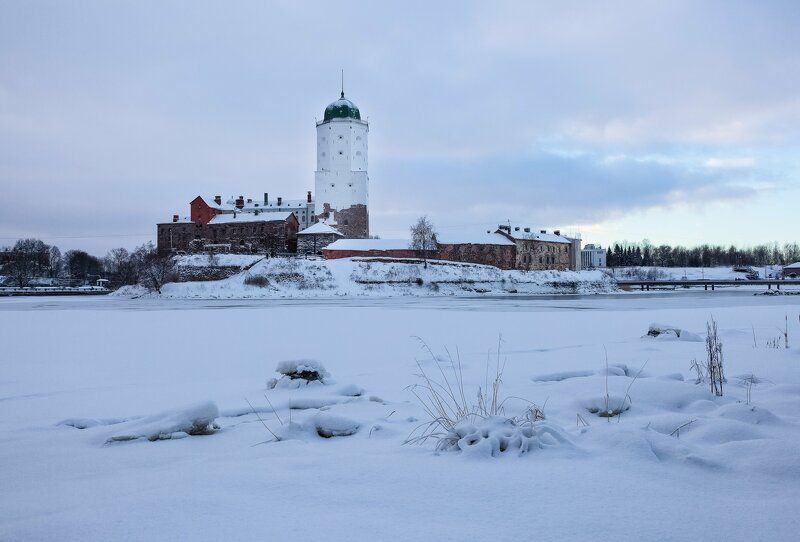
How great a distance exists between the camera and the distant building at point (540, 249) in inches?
3189

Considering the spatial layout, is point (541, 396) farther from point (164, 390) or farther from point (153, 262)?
point (153, 262)

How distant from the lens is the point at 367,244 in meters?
72.0

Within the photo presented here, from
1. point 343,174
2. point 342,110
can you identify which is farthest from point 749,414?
point 342,110

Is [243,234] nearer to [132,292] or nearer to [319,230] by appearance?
[319,230]

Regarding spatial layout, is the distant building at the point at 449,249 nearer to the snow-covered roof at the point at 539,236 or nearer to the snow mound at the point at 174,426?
the snow-covered roof at the point at 539,236

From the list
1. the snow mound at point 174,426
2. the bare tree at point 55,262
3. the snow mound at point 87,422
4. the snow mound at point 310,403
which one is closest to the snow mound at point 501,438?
the snow mound at point 174,426

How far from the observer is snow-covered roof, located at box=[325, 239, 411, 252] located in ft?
233

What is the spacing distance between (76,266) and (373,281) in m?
91.0

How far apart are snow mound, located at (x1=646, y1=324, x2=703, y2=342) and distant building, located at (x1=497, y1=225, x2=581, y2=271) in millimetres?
69362

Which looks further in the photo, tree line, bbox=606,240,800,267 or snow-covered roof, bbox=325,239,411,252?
tree line, bbox=606,240,800,267

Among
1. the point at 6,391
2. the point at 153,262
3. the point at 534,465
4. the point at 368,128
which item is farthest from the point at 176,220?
the point at 534,465

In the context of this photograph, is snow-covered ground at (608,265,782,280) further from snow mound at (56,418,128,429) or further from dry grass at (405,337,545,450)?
snow mound at (56,418,128,429)

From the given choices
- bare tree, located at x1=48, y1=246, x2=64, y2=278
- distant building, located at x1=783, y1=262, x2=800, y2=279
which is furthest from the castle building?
distant building, located at x1=783, y1=262, x2=800, y2=279

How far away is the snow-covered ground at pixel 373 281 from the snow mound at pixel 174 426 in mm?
52660
